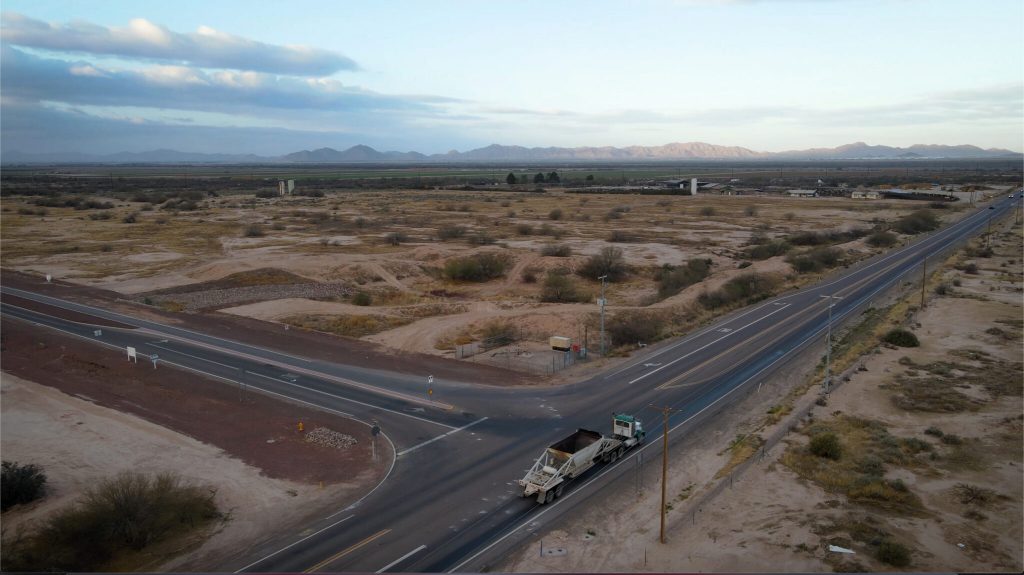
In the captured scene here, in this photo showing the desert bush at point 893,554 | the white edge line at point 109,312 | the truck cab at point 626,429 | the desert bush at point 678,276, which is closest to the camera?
the desert bush at point 893,554

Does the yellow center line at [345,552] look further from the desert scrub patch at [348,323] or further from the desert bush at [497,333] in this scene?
the desert scrub patch at [348,323]

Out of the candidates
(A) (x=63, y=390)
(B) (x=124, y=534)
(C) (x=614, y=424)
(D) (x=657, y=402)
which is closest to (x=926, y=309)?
(D) (x=657, y=402)

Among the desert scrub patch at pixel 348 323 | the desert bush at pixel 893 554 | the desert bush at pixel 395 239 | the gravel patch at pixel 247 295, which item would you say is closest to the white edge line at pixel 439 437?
the desert bush at pixel 893 554

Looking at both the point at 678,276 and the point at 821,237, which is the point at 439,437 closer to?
the point at 678,276

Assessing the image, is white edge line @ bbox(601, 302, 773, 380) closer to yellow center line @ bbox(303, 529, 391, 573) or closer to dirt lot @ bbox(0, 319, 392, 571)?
dirt lot @ bbox(0, 319, 392, 571)

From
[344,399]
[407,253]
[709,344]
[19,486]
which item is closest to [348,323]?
Answer: [344,399]

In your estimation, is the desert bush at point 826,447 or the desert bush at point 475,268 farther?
the desert bush at point 475,268
